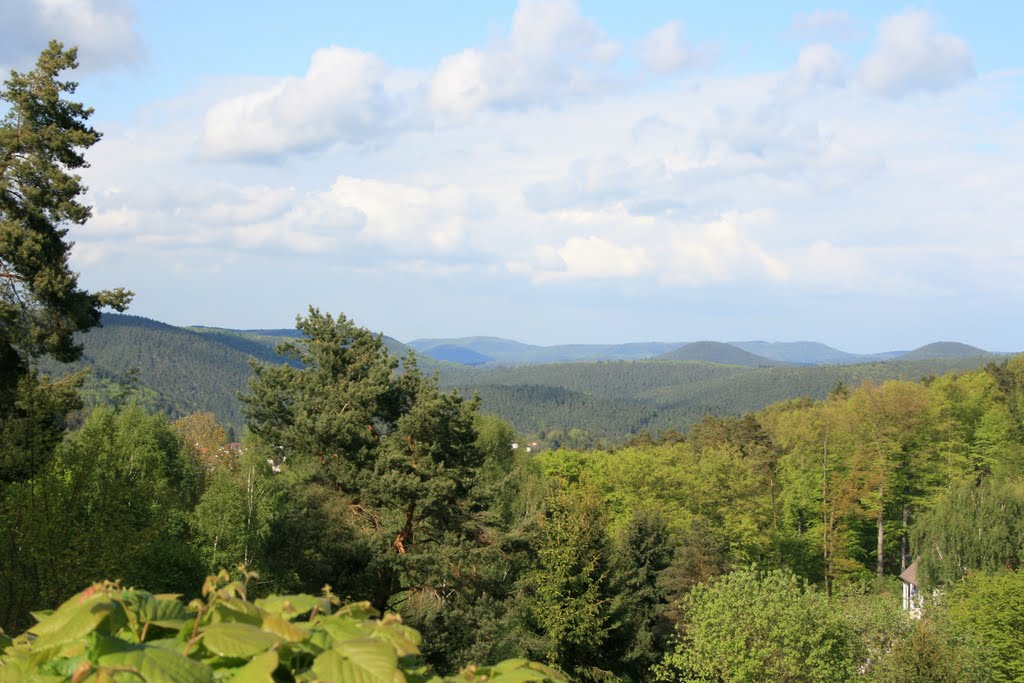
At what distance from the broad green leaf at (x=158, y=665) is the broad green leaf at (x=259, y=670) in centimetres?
7

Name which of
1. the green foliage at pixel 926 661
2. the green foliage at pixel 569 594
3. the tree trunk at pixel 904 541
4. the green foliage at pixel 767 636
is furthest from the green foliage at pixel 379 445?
the tree trunk at pixel 904 541

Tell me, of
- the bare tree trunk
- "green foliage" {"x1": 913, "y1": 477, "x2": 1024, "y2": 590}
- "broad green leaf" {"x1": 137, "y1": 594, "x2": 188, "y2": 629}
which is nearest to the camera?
"broad green leaf" {"x1": 137, "y1": 594, "x2": 188, "y2": 629}

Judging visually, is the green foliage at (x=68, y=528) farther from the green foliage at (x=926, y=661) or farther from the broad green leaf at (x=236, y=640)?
the green foliage at (x=926, y=661)

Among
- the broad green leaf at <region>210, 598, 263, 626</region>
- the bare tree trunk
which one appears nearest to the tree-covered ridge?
the bare tree trunk

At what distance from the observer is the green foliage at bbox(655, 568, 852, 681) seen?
68.8 ft

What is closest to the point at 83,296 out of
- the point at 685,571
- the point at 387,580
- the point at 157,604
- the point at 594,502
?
the point at 387,580

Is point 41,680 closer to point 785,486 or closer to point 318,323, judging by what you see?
point 318,323

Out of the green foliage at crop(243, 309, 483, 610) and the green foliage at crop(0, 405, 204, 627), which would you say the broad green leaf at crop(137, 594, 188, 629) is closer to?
the green foliage at crop(0, 405, 204, 627)

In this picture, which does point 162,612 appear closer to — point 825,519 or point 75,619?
point 75,619

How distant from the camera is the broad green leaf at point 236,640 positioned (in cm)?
201

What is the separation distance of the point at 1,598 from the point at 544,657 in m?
16.1

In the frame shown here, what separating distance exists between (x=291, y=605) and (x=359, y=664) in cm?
39

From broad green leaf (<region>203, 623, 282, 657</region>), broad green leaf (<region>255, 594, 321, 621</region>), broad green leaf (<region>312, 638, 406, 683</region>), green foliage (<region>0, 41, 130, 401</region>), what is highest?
green foliage (<region>0, 41, 130, 401</region>)

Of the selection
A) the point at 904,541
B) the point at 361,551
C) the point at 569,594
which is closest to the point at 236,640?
the point at 361,551
